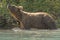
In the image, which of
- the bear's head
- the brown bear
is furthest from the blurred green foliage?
the brown bear

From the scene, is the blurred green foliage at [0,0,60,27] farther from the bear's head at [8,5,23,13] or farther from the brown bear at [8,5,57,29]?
the brown bear at [8,5,57,29]

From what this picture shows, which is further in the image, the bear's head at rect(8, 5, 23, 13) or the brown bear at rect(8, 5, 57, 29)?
the bear's head at rect(8, 5, 23, 13)

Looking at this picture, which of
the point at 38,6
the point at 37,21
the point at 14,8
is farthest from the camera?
the point at 38,6

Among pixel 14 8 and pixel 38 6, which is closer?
pixel 14 8

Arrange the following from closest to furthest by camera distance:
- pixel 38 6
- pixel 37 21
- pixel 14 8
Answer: pixel 37 21, pixel 14 8, pixel 38 6

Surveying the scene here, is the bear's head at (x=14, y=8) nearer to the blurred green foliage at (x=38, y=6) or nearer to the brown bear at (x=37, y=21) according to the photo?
the brown bear at (x=37, y=21)

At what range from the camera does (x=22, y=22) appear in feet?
43.0

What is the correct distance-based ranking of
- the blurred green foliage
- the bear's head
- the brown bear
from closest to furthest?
the brown bear
the bear's head
the blurred green foliage

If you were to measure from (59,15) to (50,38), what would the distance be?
17.2 ft

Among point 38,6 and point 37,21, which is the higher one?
point 38,6

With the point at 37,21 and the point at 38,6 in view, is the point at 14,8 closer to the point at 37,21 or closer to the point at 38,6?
the point at 37,21

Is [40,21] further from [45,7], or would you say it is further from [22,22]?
[45,7]

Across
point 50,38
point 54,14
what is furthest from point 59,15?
point 50,38

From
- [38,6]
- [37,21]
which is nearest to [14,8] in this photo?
[37,21]
